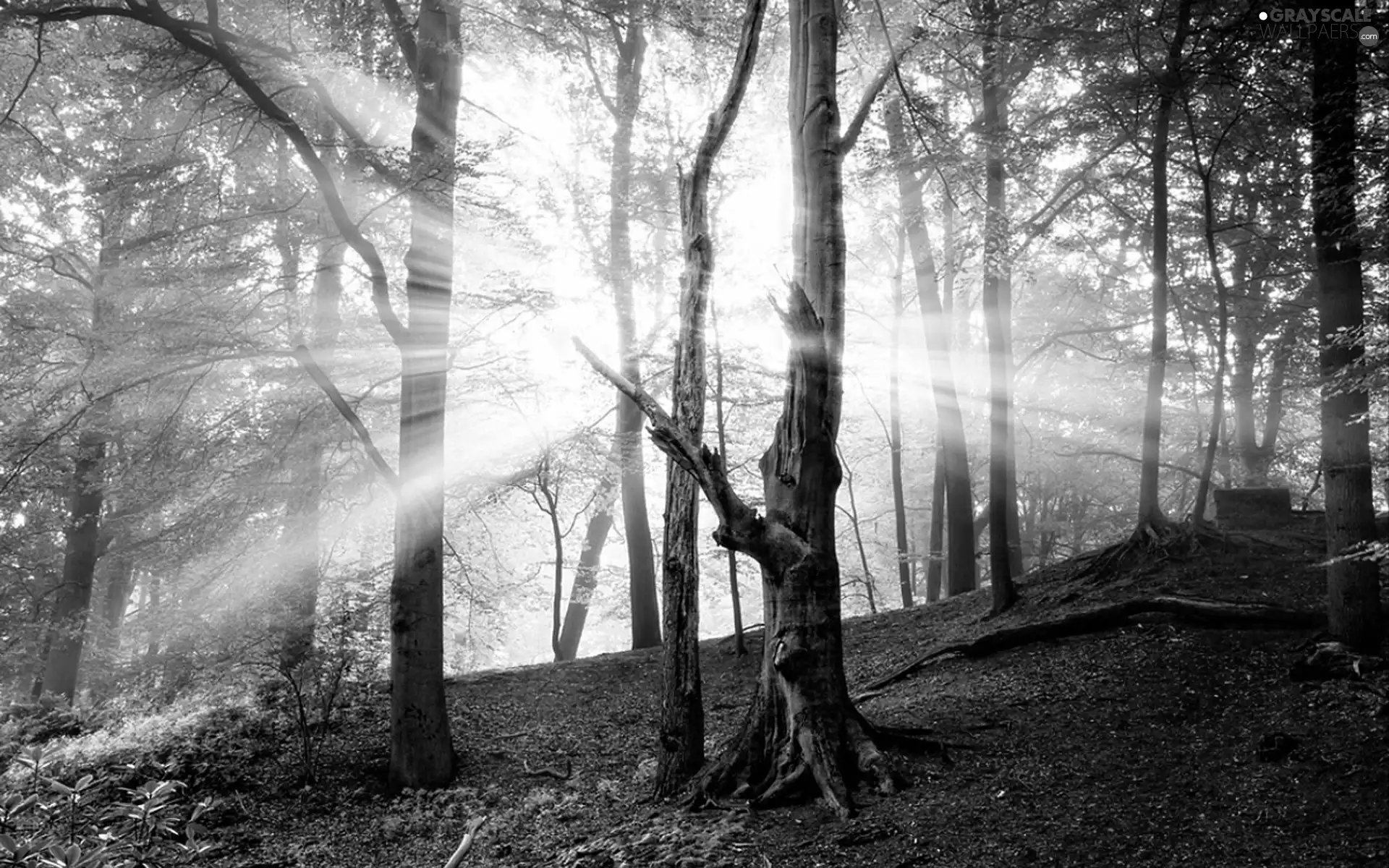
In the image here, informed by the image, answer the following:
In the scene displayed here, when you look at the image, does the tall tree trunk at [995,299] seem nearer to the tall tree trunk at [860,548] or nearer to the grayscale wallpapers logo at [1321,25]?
the tall tree trunk at [860,548]

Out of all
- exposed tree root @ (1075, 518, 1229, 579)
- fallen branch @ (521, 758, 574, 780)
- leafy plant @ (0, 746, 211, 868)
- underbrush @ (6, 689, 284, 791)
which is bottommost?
fallen branch @ (521, 758, 574, 780)

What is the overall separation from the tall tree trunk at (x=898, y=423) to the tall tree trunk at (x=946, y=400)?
4.94 ft

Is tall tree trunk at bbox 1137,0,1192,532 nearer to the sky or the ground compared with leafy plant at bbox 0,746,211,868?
nearer to the sky

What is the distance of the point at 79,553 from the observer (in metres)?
14.3

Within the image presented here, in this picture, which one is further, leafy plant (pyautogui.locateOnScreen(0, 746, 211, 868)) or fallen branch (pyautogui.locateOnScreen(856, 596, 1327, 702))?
fallen branch (pyautogui.locateOnScreen(856, 596, 1327, 702))

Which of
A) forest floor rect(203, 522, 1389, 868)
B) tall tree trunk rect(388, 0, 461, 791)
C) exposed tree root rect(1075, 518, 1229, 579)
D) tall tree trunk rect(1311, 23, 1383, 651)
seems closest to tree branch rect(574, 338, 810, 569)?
forest floor rect(203, 522, 1389, 868)

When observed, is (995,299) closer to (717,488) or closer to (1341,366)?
(1341,366)

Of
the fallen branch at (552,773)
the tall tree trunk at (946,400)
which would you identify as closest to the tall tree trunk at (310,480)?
the fallen branch at (552,773)

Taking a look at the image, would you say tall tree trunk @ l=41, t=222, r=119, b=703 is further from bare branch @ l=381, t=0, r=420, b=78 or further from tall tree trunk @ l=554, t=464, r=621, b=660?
tall tree trunk @ l=554, t=464, r=621, b=660

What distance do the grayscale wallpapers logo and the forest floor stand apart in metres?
4.91

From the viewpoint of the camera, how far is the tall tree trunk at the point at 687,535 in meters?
5.88

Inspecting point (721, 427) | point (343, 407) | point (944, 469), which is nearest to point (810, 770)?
point (721, 427)

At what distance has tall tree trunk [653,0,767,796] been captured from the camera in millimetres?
5879

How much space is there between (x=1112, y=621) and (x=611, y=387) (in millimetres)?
8939
